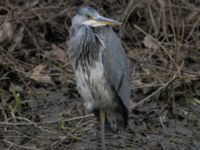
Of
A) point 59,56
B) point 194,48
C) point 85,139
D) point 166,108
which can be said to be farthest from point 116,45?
point 194,48

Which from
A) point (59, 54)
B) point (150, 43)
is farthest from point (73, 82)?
point (150, 43)

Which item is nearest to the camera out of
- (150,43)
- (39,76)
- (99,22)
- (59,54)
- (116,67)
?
(99,22)

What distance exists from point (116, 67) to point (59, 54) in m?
1.91

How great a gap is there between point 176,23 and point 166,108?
1310 millimetres

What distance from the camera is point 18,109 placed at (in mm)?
5836

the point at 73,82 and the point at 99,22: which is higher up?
the point at 99,22

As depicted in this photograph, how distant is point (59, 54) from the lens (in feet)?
22.5

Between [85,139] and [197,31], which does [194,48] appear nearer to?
[197,31]

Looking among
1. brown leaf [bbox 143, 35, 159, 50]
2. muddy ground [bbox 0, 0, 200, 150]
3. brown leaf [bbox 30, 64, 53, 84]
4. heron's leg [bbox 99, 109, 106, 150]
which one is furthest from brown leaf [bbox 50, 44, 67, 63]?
heron's leg [bbox 99, 109, 106, 150]

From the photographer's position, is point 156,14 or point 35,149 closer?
point 35,149

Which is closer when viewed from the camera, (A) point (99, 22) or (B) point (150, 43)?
(A) point (99, 22)

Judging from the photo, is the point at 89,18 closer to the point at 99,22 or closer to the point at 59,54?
Result: the point at 99,22

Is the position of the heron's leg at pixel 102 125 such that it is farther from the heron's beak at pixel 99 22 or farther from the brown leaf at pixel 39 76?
the brown leaf at pixel 39 76

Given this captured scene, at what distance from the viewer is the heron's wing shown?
5.00 meters
